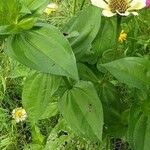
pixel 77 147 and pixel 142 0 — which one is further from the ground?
pixel 142 0

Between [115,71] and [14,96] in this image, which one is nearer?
[115,71]

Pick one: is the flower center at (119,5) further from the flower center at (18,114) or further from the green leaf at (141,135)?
the flower center at (18,114)

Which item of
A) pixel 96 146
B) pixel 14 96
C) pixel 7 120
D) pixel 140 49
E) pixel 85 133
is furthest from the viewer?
pixel 14 96

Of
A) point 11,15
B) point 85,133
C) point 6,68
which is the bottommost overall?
point 6,68

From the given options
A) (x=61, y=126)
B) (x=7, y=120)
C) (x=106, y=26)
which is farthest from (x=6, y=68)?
(x=106, y=26)

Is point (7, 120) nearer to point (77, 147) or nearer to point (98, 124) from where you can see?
point (77, 147)

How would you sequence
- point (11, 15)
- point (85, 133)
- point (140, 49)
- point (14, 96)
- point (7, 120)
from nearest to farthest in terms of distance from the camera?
point (11, 15) → point (85, 133) → point (140, 49) → point (7, 120) → point (14, 96)

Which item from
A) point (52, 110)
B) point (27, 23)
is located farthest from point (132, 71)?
point (52, 110)
